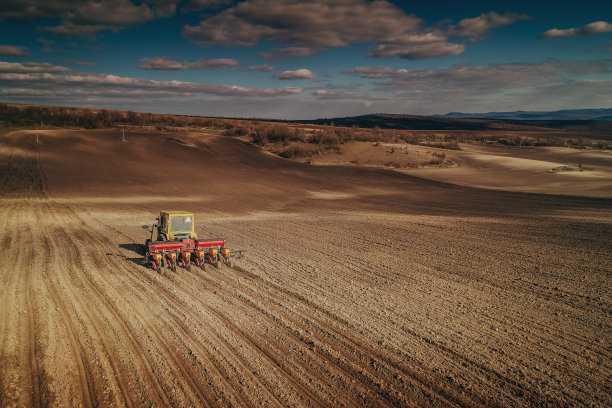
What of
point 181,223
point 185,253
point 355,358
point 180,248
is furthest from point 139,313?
point 355,358

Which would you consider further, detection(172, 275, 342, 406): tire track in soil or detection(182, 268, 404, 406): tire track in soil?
detection(182, 268, 404, 406): tire track in soil

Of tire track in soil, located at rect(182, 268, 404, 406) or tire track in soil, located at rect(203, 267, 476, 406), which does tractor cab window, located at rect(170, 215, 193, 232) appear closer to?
tire track in soil, located at rect(182, 268, 404, 406)

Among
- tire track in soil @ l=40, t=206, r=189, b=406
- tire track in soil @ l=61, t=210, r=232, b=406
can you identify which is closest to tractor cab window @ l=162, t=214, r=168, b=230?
tire track in soil @ l=61, t=210, r=232, b=406

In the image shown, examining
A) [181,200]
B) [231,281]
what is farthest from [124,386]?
[181,200]

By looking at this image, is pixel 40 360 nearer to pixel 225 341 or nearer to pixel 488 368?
pixel 225 341

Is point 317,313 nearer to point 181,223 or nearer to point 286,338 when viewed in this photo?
point 286,338

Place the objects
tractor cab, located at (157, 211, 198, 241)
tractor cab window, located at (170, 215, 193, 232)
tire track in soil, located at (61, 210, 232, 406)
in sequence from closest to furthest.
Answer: tire track in soil, located at (61, 210, 232, 406), tractor cab, located at (157, 211, 198, 241), tractor cab window, located at (170, 215, 193, 232)
